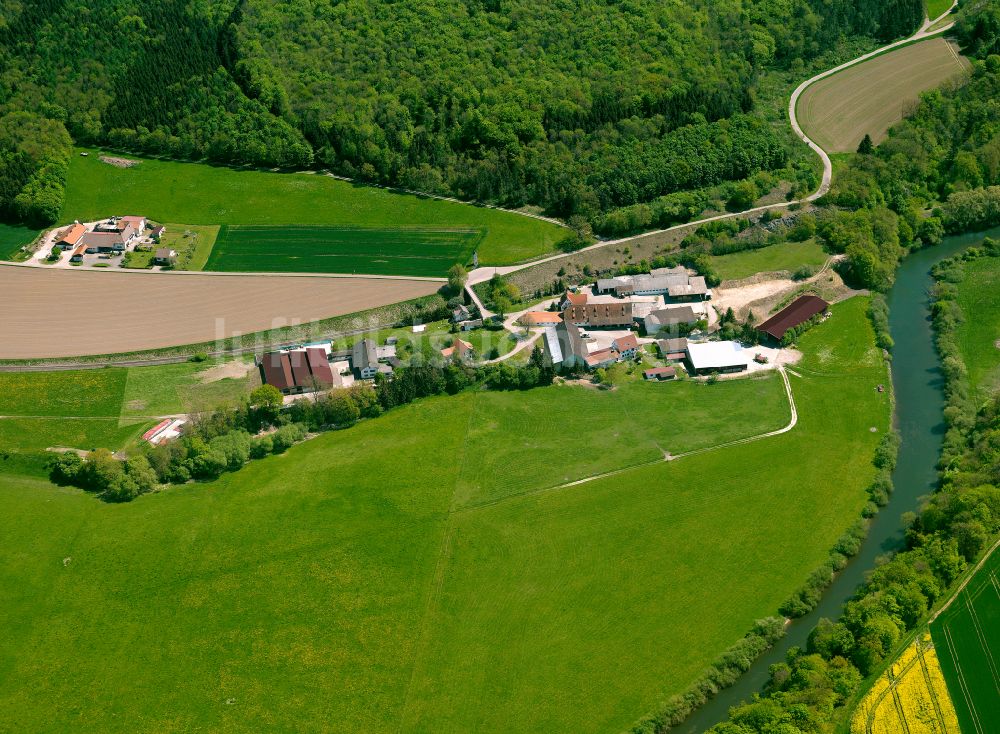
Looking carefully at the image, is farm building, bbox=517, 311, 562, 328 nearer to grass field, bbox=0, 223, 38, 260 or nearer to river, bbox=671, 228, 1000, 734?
river, bbox=671, 228, 1000, 734

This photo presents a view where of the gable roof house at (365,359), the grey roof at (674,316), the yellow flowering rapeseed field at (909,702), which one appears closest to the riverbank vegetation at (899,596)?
the yellow flowering rapeseed field at (909,702)

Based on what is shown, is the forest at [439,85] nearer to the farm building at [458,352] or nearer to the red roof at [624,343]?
the red roof at [624,343]

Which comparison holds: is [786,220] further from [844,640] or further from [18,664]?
[18,664]

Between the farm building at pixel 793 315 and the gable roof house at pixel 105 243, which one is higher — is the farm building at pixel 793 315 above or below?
above

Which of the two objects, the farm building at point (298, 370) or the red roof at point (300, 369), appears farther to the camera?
the red roof at point (300, 369)

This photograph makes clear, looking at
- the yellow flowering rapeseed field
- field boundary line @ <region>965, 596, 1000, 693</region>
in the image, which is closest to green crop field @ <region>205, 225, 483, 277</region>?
field boundary line @ <region>965, 596, 1000, 693</region>

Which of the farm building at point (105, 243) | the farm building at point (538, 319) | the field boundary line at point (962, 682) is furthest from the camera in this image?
the farm building at point (105, 243)

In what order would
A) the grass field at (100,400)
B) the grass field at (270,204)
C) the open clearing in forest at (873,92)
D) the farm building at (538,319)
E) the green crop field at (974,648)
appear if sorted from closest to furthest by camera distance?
the green crop field at (974,648) → the grass field at (100,400) → the farm building at (538,319) → the grass field at (270,204) → the open clearing in forest at (873,92)

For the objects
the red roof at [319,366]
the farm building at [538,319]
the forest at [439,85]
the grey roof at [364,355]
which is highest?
the forest at [439,85]
